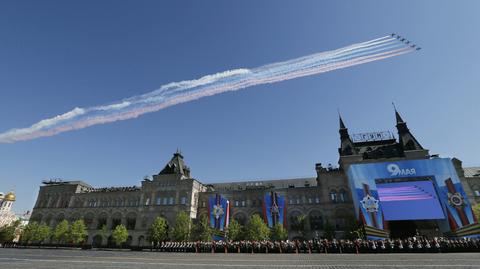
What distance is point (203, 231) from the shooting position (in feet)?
159

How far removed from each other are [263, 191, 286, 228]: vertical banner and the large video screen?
1754 centimetres

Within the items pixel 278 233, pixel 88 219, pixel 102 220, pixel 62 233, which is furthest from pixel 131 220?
pixel 278 233

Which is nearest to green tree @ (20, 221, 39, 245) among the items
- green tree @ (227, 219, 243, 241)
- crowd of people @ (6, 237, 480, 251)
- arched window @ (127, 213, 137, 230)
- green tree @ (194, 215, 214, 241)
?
arched window @ (127, 213, 137, 230)

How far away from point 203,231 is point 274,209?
1436 cm

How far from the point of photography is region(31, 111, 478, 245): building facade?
49.0 meters

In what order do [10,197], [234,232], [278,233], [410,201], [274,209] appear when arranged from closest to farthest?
[410,201] < [278,233] < [234,232] < [274,209] < [10,197]

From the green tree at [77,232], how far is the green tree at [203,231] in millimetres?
26068

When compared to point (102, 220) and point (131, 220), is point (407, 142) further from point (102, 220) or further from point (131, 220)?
point (102, 220)

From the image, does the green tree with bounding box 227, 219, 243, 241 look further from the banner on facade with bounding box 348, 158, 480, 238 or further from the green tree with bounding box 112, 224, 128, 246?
the green tree with bounding box 112, 224, 128, 246

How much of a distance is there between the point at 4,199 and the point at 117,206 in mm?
88491

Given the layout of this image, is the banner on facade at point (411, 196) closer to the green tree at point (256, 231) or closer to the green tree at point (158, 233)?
the green tree at point (256, 231)

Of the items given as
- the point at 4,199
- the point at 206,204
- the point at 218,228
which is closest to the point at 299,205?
the point at 218,228

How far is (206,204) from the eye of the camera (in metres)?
56.5

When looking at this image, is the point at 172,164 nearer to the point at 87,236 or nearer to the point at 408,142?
the point at 87,236
